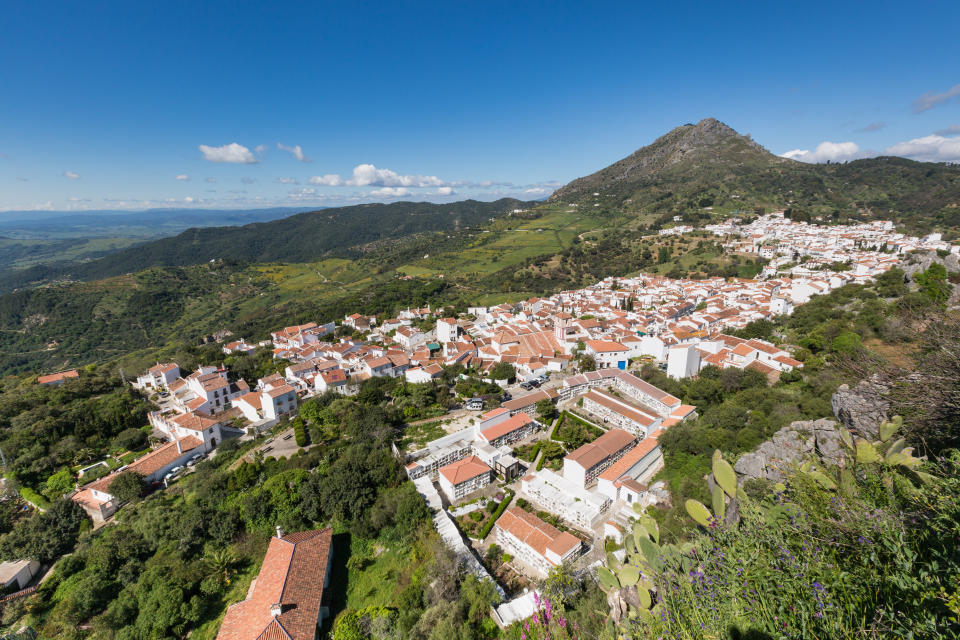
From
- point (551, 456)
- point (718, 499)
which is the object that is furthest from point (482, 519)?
point (718, 499)

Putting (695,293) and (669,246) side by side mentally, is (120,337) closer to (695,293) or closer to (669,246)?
(695,293)

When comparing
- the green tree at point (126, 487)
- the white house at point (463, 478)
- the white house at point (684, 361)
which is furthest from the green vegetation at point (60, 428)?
the white house at point (684, 361)

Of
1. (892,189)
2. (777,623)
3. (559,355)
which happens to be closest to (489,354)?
(559,355)

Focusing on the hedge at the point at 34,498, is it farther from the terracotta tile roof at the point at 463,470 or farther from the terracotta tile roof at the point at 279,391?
the terracotta tile roof at the point at 463,470

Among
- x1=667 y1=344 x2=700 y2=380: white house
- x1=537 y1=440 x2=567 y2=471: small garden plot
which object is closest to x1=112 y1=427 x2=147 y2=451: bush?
x1=537 y1=440 x2=567 y2=471: small garden plot

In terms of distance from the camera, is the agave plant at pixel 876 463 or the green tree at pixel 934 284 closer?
the agave plant at pixel 876 463

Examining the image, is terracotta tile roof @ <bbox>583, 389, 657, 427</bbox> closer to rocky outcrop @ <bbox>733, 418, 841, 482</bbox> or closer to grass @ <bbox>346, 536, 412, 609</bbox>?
rocky outcrop @ <bbox>733, 418, 841, 482</bbox>

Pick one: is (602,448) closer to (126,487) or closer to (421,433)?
(421,433)
